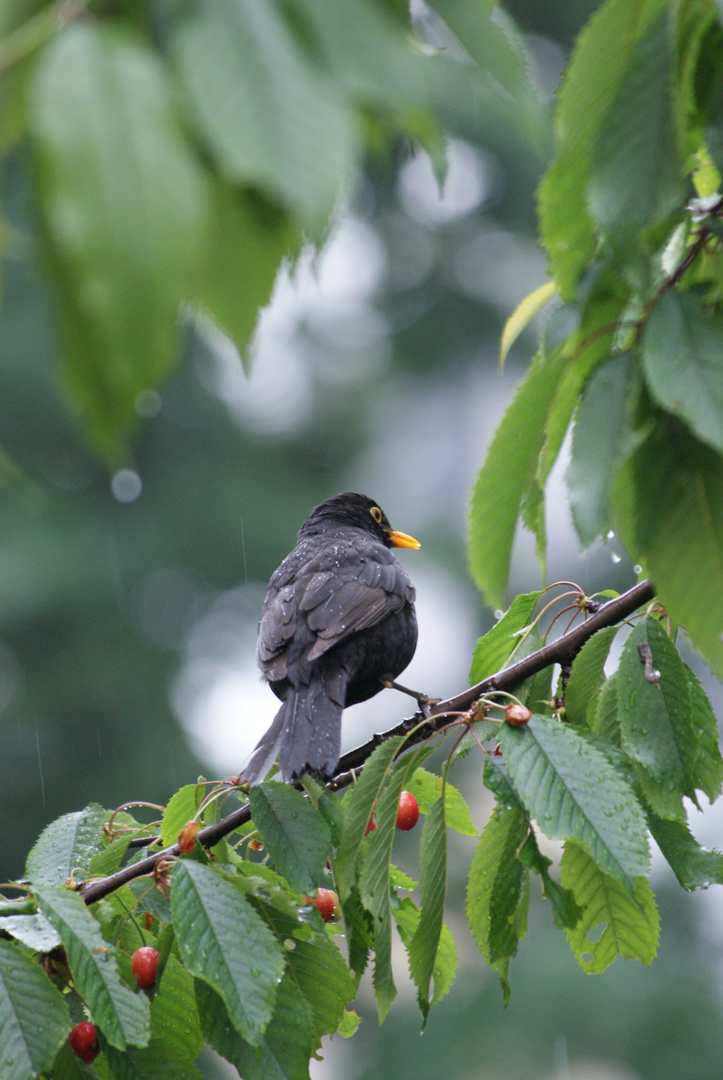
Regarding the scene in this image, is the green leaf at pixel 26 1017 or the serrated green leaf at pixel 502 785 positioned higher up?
the green leaf at pixel 26 1017

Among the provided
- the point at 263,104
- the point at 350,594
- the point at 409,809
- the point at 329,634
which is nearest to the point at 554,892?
the point at 409,809

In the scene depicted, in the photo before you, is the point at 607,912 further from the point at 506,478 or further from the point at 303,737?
the point at 506,478

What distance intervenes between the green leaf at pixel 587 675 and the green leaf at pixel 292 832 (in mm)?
438

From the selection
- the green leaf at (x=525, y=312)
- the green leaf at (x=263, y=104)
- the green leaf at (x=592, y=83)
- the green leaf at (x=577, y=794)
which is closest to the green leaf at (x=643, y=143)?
the green leaf at (x=592, y=83)

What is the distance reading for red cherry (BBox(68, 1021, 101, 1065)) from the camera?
1.42 meters

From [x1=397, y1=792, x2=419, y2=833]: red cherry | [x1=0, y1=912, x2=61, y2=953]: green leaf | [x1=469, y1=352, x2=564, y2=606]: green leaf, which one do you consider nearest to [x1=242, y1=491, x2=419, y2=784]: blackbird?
[x1=397, y1=792, x2=419, y2=833]: red cherry

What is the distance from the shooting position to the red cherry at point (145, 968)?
4.70 ft

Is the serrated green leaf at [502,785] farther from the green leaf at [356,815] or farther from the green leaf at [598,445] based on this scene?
the green leaf at [598,445]

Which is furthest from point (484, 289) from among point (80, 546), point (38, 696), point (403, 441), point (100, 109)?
point (100, 109)

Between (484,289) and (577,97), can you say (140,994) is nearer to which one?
(577,97)

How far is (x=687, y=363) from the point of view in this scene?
0.69 m

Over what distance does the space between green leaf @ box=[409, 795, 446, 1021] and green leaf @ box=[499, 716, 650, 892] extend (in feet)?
0.55

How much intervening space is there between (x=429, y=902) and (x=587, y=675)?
0.43 m

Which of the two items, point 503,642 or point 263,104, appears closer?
point 263,104
